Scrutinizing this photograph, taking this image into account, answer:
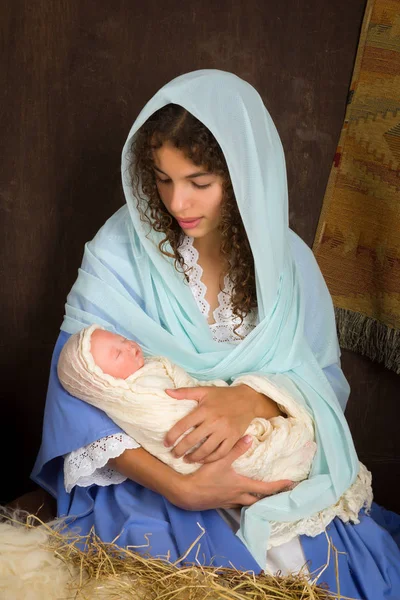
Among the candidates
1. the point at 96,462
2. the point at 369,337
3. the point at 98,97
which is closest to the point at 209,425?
the point at 96,462

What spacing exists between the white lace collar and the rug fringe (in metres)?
0.64

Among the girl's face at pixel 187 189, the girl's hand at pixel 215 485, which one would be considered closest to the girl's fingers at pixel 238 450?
the girl's hand at pixel 215 485

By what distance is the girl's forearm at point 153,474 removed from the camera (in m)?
1.80

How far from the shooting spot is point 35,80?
252 cm

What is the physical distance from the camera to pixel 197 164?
1888 mm

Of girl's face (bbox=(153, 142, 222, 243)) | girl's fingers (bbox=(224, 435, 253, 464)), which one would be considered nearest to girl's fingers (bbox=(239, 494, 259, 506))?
girl's fingers (bbox=(224, 435, 253, 464))

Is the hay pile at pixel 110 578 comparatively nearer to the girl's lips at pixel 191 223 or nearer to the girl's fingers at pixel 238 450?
the girl's fingers at pixel 238 450

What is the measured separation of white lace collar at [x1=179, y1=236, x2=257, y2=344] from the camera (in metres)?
2.16

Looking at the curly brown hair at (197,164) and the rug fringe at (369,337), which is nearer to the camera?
the curly brown hair at (197,164)

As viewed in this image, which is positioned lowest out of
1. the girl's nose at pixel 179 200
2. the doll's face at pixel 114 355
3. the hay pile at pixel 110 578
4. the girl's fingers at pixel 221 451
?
the hay pile at pixel 110 578

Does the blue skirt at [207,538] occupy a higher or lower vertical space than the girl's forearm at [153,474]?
lower

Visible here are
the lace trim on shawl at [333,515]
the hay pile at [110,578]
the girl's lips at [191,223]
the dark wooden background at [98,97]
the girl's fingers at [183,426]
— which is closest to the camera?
the hay pile at [110,578]

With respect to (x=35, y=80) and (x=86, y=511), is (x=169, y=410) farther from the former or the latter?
(x=35, y=80)

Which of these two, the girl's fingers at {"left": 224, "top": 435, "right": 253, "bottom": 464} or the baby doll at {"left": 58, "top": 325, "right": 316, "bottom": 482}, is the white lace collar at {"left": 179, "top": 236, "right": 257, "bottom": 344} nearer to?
the baby doll at {"left": 58, "top": 325, "right": 316, "bottom": 482}
